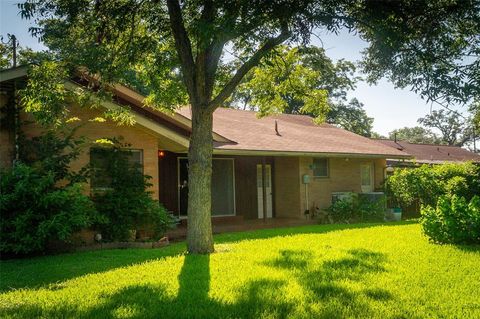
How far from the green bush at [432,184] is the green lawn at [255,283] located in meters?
8.36

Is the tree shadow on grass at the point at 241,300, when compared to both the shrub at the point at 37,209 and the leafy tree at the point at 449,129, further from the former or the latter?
the leafy tree at the point at 449,129

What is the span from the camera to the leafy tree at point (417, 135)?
83.3m

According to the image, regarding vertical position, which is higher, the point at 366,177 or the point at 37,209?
the point at 366,177

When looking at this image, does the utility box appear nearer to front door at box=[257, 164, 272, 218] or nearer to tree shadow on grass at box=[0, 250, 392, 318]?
front door at box=[257, 164, 272, 218]

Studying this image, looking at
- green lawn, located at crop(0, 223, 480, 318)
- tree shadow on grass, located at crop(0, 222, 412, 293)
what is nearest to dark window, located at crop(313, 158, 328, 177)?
green lawn, located at crop(0, 223, 480, 318)

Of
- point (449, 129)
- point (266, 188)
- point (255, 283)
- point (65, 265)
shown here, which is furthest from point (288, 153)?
point (449, 129)

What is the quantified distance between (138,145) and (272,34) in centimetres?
557

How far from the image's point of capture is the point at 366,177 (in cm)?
2194

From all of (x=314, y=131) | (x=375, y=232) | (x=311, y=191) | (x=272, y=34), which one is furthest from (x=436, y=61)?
(x=314, y=131)

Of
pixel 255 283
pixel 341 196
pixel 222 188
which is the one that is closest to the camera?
pixel 255 283

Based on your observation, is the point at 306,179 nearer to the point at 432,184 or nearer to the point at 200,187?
the point at 432,184

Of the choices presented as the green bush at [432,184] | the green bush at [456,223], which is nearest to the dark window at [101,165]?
the green bush at [456,223]

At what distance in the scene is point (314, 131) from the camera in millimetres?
22594

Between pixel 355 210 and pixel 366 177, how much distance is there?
4.87 metres
